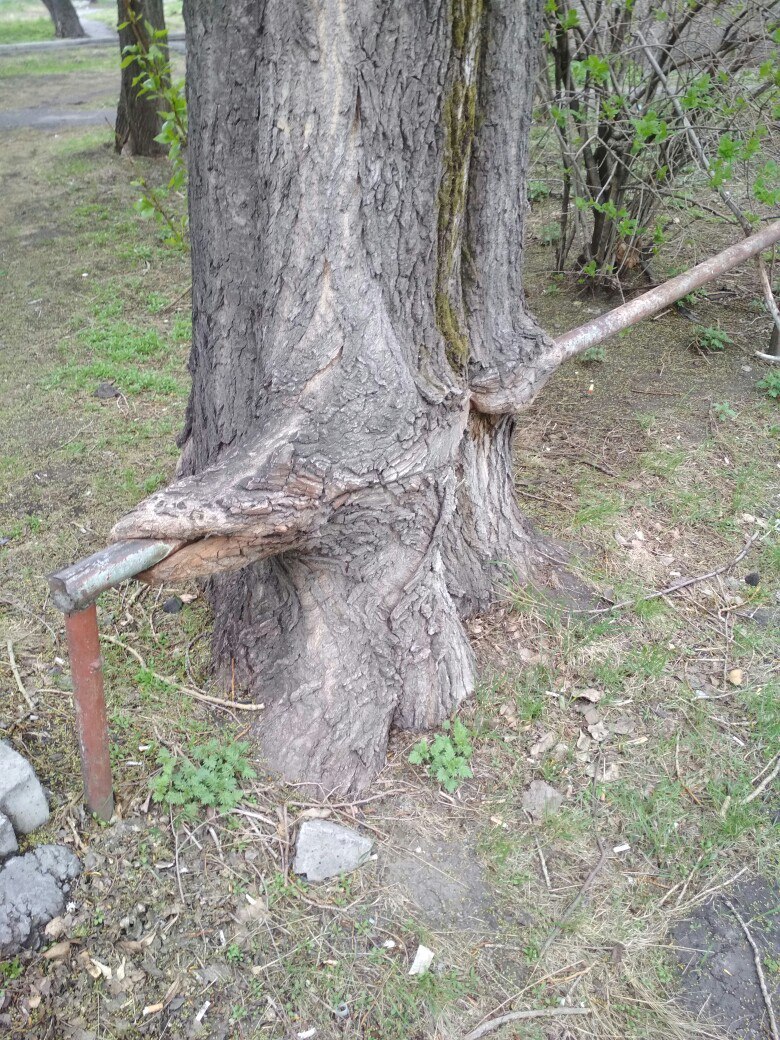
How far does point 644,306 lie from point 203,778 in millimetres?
2297

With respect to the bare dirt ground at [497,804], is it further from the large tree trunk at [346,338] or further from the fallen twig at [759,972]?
the large tree trunk at [346,338]

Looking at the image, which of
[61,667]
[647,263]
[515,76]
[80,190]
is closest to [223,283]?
[515,76]

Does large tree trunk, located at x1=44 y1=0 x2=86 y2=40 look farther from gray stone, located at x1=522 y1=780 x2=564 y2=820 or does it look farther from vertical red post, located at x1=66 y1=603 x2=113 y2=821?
gray stone, located at x1=522 y1=780 x2=564 y2=820

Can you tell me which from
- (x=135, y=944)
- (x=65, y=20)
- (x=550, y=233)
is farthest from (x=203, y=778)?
(x=65, y=20)

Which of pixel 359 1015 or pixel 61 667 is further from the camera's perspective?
pixel 61 667

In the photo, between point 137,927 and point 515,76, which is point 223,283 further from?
point 137,927

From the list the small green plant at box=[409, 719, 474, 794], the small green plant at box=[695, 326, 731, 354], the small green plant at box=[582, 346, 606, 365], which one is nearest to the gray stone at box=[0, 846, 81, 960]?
the small green plant at box=[409, 719, 474, 794]

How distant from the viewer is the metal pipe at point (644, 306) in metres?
2.89

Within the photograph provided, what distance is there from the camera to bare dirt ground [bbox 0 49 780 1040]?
6.40 feet

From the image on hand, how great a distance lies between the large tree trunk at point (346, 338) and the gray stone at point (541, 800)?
1.21 feet

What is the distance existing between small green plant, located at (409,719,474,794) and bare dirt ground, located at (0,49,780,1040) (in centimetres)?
4

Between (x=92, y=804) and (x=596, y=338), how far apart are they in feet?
7.40

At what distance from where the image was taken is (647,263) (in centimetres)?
546

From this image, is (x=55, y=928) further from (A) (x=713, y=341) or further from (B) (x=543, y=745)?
(A) (x=713, y=341)
